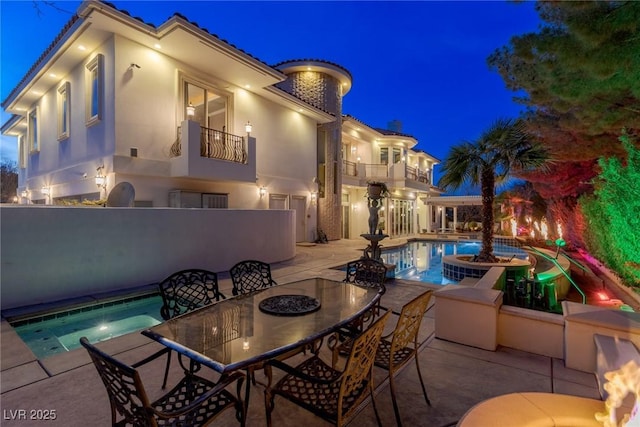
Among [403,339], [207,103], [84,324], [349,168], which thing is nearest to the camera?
[403,339]

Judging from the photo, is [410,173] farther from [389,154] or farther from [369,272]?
[369,272]

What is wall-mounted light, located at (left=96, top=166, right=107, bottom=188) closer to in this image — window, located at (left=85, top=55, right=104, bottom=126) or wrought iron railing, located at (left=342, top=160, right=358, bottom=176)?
window, located at (left=85, top=55, right=104, bottom=126)

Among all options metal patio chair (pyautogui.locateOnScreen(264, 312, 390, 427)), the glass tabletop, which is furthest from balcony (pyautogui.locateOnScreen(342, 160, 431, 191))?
metal patio chair (pyautogui.locateOnScreen(264, 312, 390, 427))

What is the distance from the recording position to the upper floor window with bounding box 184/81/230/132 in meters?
10.1

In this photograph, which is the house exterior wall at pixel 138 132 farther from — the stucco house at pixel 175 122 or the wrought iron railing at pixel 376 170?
the wrought iron railing at pixel 376 170

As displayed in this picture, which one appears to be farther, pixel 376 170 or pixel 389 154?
pixel 389 154

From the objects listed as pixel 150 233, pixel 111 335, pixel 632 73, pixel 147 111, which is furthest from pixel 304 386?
pixel 147 111

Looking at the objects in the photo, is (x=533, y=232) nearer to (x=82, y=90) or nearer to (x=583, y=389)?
(x=583, y=389)

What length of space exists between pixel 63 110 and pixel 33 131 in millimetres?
4522

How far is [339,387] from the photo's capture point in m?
1.94

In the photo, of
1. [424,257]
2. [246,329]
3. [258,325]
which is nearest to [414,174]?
[424,257]

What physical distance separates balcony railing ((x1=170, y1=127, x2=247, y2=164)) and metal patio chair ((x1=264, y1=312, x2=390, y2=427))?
8460mm

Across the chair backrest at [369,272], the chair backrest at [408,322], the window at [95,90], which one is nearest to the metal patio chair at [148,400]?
the chair backrest at [408,322]

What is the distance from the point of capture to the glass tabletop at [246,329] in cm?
196
